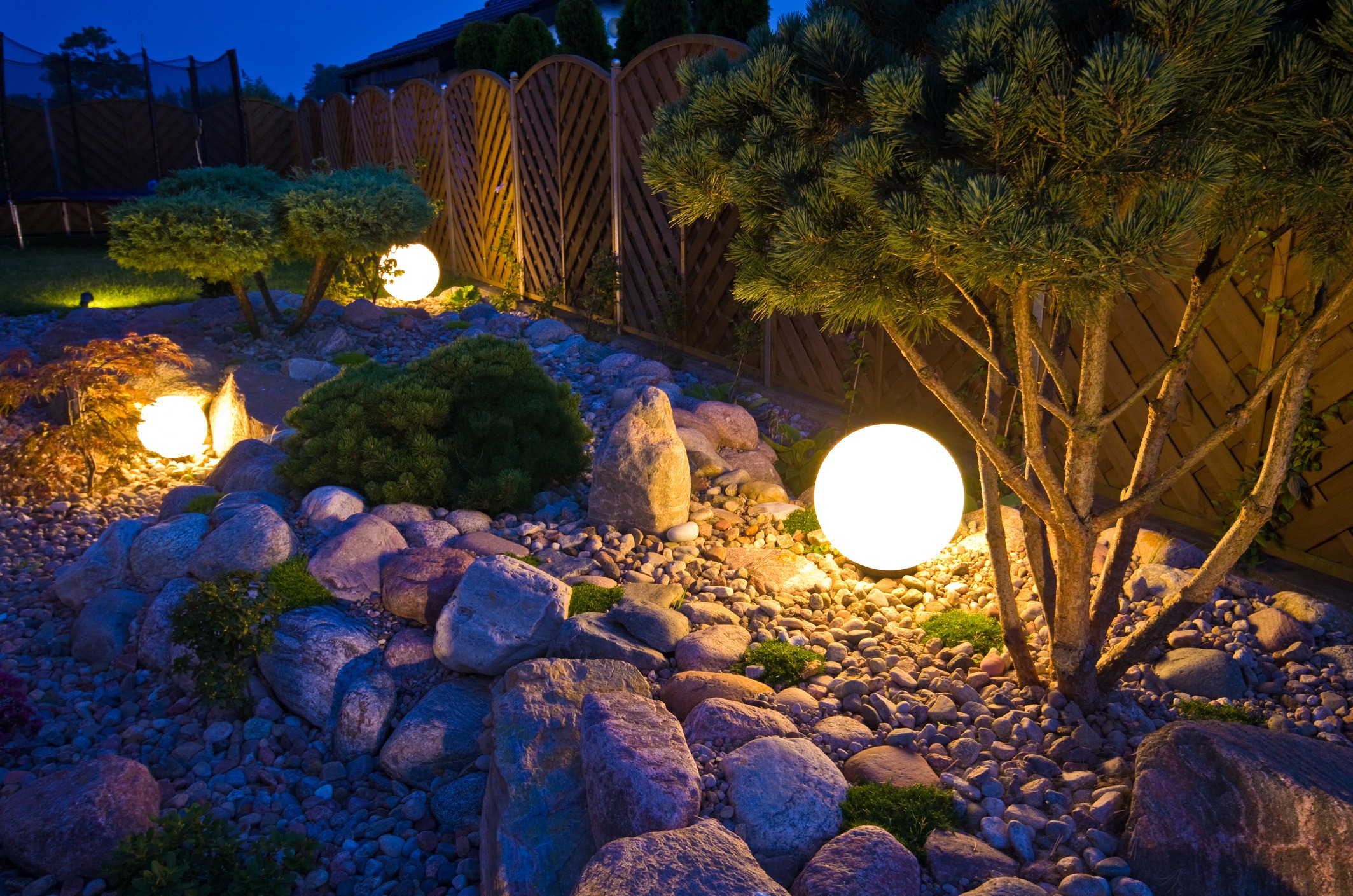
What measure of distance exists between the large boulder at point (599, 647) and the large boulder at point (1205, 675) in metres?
1.77

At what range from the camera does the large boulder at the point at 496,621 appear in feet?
10.6

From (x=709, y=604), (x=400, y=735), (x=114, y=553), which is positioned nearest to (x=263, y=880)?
(x=400, y=735)

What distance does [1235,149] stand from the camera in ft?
6.80

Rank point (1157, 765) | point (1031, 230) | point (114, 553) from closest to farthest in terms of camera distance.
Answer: point (1031, 230) < point (1157, 765) < point (114, 553)

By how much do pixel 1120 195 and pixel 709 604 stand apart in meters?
2.18

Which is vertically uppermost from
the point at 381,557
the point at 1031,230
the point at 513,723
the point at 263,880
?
the point at 1031,230

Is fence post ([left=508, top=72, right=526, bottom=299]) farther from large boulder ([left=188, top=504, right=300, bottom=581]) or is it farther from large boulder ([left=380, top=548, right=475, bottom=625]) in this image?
large boulder ([left=380, top=548, right=475, bottom=625])

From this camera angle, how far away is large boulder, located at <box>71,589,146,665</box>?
143 inches

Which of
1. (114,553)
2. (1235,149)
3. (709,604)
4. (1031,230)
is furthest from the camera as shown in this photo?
(114,553)

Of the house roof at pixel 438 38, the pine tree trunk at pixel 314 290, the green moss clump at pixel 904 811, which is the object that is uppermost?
the house roof at pixel 438 38

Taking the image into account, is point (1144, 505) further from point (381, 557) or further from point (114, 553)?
point (114, 553)

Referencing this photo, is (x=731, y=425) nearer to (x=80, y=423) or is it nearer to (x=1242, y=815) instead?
(x=1242, y=815)

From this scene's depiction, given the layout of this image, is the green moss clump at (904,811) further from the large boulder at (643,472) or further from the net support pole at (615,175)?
the net support pole at (615,175)

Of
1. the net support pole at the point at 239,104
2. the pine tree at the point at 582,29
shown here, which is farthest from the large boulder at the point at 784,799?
the net support pole at the point at 239,104
